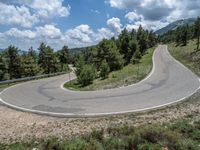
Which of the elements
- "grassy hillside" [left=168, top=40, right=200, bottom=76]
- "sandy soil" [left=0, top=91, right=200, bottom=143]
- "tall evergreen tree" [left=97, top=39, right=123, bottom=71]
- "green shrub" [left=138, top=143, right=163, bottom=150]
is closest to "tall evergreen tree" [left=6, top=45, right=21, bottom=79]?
"tall evergreen tree" [left=97, top=39, right=123, bottom=71]

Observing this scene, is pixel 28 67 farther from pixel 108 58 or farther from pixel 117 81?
pixel 117 81

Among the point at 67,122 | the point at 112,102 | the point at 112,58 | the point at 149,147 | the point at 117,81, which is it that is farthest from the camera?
the point at 112,58

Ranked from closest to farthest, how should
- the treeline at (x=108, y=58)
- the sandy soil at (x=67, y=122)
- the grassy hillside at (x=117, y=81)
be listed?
the sandy soil at (x=67, y=122) < the grassy hillside at (x=117, y=81) < the treeline at (x=108, y=58)

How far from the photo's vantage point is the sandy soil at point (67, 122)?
1281 cm

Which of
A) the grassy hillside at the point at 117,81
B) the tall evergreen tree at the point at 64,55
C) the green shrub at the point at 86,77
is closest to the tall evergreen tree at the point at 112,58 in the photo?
the grassy hillside at the point at 117,81

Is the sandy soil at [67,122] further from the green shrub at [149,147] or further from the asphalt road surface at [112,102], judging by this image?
the green shrub at [149,147]

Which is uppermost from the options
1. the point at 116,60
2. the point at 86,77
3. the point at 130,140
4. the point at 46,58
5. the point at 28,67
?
the point at 46,58

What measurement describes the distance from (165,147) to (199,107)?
7.70 meters

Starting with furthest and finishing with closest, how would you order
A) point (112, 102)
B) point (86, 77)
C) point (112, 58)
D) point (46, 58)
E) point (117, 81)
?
point (46, 58) < point (112, 58) < point (86, 77) < point (117, 81) < point (112, 102)

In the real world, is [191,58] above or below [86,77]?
above

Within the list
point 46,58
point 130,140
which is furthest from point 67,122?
point 46,58

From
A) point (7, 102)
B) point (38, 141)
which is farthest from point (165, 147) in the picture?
point (7, 102)

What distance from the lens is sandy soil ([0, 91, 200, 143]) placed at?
12.8m

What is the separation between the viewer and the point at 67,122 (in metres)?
14.7
